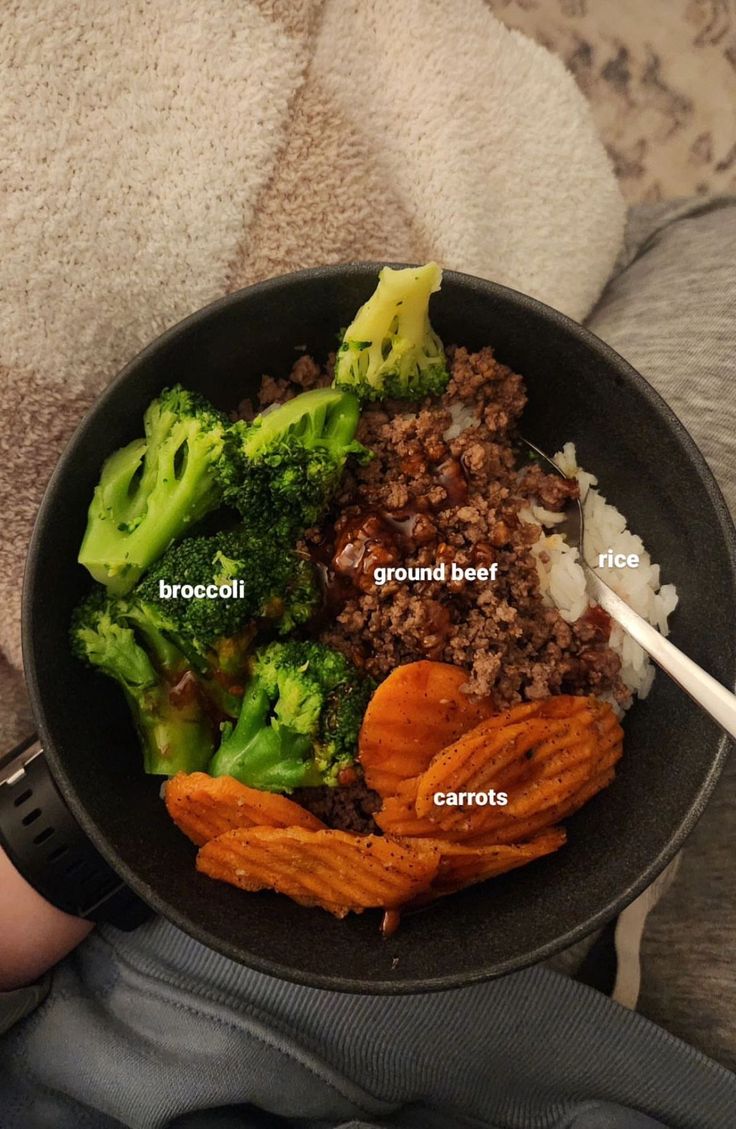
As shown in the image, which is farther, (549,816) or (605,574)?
(605,574)

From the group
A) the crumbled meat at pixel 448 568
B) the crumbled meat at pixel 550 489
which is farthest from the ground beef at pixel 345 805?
the crumbled meat at pixel 550 489

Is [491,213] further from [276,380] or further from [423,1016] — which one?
[423,1016]

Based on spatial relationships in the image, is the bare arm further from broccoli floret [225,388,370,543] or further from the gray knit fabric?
broccoli floret [225,388,370,543]

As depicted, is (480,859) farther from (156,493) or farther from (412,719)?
(156,493)

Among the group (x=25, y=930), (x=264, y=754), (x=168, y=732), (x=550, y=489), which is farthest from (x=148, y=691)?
(x=550, y=489)

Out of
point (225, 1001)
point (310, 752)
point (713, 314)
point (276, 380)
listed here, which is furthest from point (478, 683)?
point (713, 314)

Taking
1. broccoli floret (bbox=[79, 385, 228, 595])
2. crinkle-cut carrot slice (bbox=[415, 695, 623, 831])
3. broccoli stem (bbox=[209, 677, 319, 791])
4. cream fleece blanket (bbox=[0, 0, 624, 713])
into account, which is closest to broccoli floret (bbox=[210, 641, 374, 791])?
broccoli stem (bbox=[209, 677, 319, 791])

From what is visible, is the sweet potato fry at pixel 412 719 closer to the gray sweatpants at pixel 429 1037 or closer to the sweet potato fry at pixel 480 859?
the sweet potato fry at pixel 480 859
